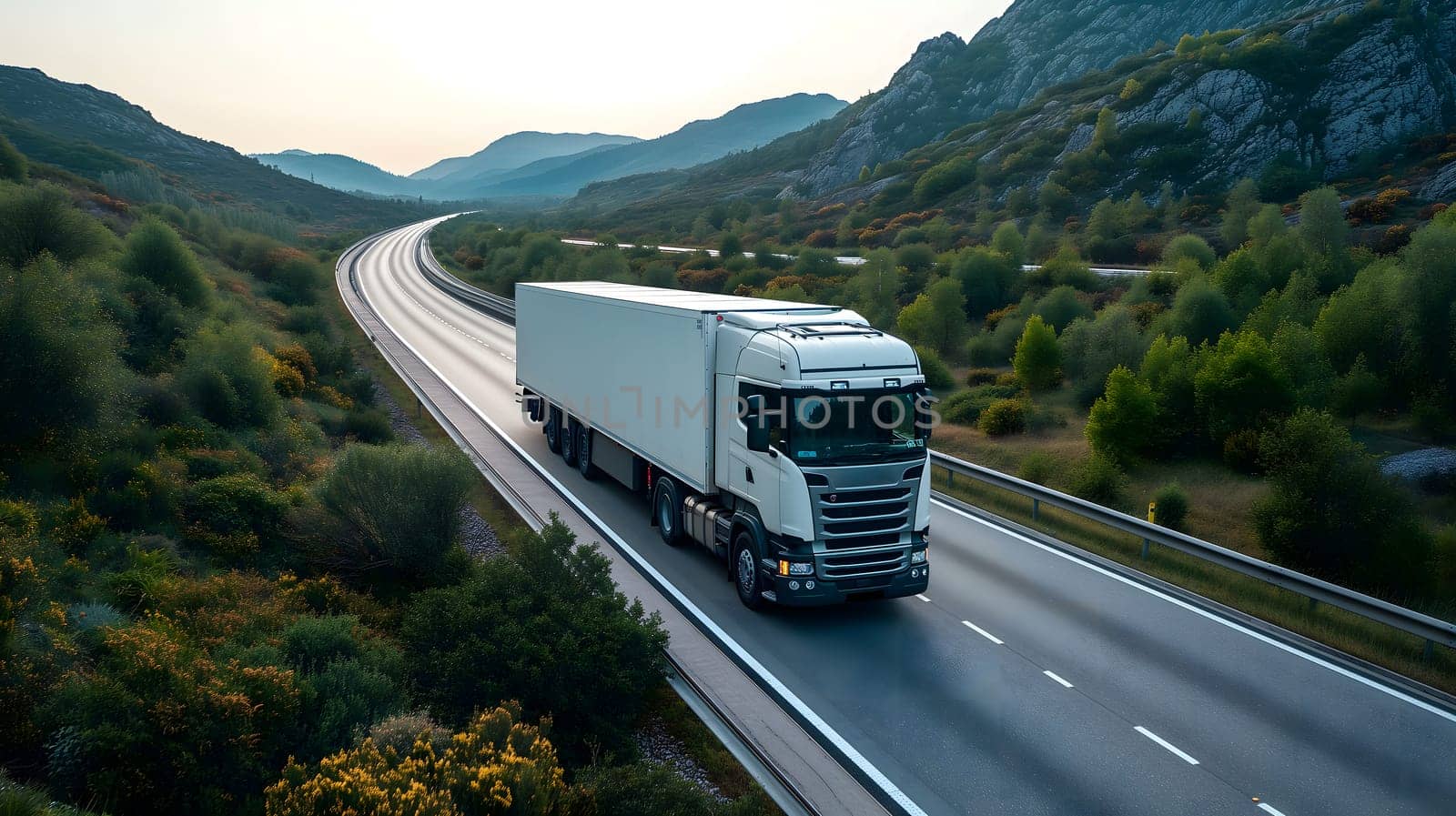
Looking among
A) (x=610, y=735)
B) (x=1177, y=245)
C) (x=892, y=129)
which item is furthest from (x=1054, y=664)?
(x=892, y=129)

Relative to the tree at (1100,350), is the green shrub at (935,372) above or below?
below

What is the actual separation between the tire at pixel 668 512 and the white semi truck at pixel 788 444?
0.02 meters

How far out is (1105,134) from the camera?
7075 centimetres

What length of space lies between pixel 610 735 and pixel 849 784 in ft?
7.44

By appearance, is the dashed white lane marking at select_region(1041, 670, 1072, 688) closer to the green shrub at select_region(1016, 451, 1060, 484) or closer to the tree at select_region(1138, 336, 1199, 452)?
the green shrub at select_region(1016, 451, 1060, 484)

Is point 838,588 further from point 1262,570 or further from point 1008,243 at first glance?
point 1008,243

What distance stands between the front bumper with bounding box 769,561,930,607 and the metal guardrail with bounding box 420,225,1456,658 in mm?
4652

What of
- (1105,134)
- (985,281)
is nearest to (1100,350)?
(985,281)

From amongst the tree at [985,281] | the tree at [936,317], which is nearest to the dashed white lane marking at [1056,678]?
the tree at [936,317]

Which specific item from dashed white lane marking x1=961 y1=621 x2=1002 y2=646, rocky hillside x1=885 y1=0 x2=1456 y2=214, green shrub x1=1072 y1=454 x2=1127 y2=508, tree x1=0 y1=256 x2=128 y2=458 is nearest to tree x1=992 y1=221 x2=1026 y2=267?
rocky hillside x1=885 y1=0 x2=1456 y2=214

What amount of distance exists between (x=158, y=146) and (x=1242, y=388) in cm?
15549

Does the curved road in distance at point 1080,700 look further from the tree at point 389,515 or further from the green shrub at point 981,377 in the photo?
the green shrub at point 981,377

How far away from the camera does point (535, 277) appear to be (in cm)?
5688

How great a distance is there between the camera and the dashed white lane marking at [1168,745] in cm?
820
